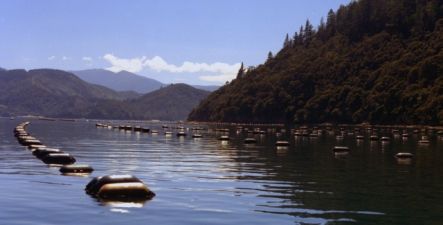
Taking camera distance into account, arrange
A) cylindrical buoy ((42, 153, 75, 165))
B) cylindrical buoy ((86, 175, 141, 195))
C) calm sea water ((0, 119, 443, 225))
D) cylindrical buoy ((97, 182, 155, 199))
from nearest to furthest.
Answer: calm sea water ((0, 119, 443, 225))
cylindrical buoy ((97, 182, 155, 199))
cylindrical buoy ((86, 175, 141, 195))
cylindrical buoy ((42, 153, 75, 165))

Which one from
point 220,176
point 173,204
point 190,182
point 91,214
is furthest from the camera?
point 220,176

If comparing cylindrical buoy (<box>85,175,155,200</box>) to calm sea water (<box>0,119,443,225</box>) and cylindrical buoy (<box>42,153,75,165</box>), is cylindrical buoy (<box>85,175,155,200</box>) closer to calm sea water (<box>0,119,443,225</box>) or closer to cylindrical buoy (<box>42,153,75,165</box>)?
calm sea water (<box>0,119,443,225</box>)

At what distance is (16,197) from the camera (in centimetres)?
5194

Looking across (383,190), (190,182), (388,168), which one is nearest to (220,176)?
(190,182)

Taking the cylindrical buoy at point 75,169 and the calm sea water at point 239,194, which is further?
the cylindrical buoy at point 75,169

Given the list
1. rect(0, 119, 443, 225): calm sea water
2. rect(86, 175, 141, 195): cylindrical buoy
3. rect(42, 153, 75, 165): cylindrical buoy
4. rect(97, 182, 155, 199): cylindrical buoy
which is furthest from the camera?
rect(42, 153, 75, 165): cylindrical buoy

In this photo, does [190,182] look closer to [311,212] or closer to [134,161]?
[311,212]

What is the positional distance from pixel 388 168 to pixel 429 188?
2526cm

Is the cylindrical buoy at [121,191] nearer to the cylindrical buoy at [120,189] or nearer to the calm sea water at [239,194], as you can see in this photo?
the cylindrical buoy at [120,189]

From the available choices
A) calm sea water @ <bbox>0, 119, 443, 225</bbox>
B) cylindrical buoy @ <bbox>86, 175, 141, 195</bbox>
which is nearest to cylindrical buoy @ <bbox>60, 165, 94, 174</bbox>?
calm sea water @ <bbox>0, 119, 443, 225</bbox>

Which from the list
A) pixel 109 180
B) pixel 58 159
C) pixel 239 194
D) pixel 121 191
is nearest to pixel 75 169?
pixel 58 159

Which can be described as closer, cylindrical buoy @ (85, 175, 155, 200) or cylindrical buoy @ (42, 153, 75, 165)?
cylindrical buoy @ (85, 175, 155, 200)

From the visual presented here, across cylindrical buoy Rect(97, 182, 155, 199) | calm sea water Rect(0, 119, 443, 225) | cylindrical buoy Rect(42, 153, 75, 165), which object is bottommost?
calm sea water Rect(0, 119, 443, 225)

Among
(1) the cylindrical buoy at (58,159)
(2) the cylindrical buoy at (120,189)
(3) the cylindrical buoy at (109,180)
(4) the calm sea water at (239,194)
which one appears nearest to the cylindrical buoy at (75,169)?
(4) the calm sea water at (239,194)
